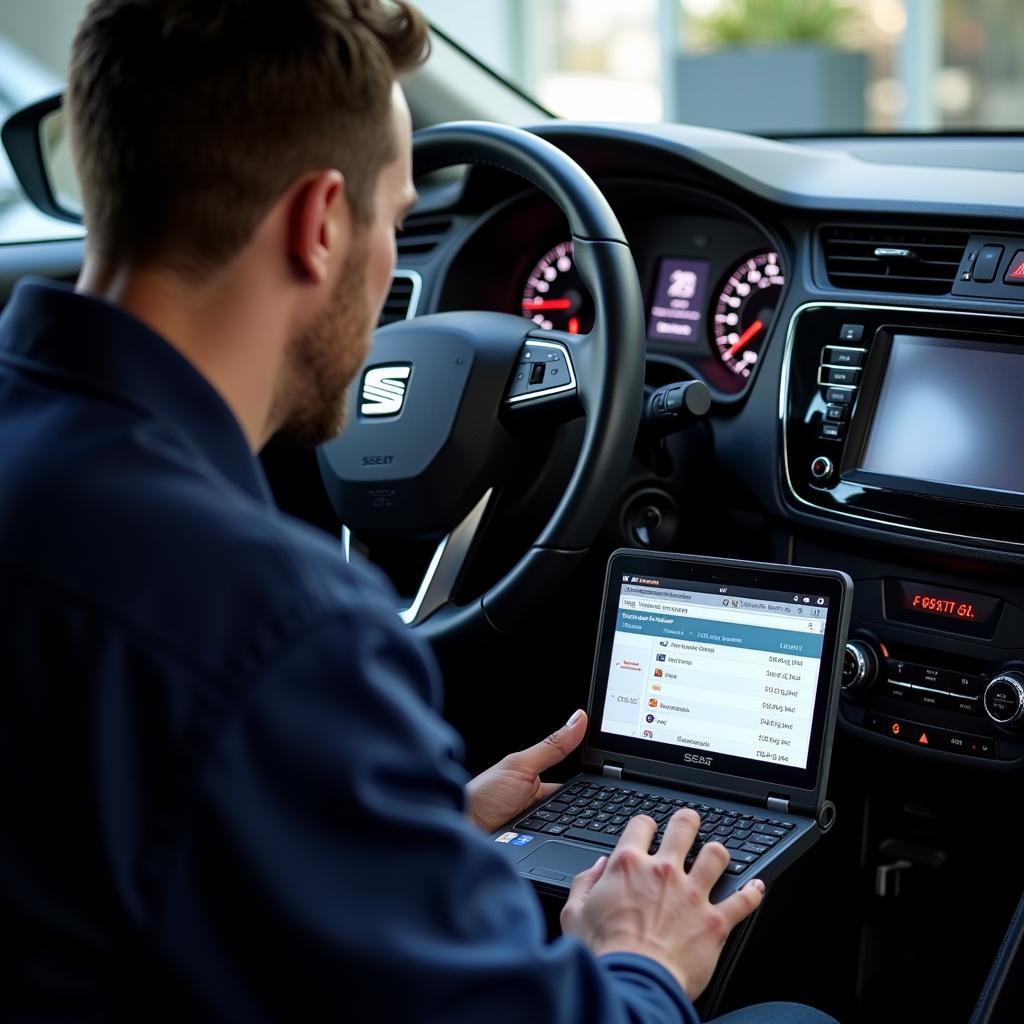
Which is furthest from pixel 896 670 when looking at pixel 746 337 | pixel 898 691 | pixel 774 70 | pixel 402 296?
pixel 774 70

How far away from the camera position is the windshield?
6.45 metres

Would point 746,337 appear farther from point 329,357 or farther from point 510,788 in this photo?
point 329,357

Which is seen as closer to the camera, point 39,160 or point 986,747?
point 986,747

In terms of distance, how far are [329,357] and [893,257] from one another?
2.73 ft

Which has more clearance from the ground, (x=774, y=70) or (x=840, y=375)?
(x=774, y=70)

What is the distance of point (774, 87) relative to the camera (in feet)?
21.0

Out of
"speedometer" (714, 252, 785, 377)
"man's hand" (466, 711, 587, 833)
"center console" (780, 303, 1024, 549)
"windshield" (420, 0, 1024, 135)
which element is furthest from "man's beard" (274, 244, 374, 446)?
"windshield" (420, 0, 1024, 135)

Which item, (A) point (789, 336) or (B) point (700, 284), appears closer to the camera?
(A) point (789, 336)

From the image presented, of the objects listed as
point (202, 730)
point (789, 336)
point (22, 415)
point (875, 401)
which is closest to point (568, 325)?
point (789, 336)

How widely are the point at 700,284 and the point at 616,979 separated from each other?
1.08 meters

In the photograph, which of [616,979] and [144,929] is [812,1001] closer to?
[616,979]

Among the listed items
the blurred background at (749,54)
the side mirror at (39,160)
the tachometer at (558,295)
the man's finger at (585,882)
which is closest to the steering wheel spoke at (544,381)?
the tachometer at (558,295)

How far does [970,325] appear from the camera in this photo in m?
1.48

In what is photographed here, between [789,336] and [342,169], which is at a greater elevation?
[342,169]
